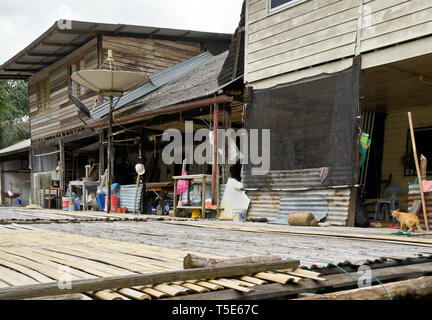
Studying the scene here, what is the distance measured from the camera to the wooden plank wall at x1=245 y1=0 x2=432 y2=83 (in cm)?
680

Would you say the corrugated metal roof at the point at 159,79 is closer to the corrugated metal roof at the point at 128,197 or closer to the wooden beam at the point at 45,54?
the corrugated metal roof at the point at 128,197

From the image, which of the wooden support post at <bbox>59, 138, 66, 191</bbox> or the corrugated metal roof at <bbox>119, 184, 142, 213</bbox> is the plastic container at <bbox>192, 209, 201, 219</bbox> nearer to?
the corrugated metal roof at <bbox>119, 184, 142, 213</bbox>

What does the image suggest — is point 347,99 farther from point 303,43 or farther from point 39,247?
point 39,247

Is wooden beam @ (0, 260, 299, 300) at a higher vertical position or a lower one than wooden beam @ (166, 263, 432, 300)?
higher

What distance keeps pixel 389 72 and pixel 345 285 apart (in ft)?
19.5

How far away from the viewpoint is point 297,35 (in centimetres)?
845

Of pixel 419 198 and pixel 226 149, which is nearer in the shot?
pixel 419 198

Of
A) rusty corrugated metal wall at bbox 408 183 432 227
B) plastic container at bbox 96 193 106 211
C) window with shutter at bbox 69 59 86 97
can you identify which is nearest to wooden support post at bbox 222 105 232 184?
rusty corrugated metal wall at bbox 408 183 432 227

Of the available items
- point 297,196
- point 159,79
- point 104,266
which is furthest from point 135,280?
point 159,79

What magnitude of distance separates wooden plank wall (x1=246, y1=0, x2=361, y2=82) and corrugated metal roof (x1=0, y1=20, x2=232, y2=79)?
6.74 metres

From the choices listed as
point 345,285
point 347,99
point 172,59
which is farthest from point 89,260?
point 172,59

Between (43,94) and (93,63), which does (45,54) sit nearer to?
(43,94)

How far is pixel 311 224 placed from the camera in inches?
283

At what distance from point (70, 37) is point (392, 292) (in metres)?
15.0
